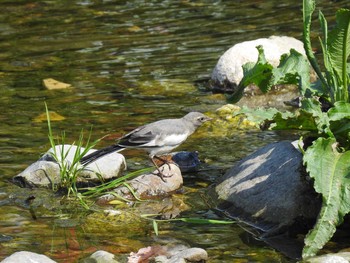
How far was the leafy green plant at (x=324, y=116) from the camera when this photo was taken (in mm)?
6109

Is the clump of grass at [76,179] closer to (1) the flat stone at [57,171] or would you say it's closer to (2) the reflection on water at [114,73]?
(1) the flat stone at [57,171]

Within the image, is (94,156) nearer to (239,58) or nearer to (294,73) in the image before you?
(294,73)

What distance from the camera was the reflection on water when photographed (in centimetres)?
688

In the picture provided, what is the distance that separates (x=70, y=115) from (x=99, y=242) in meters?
3.71

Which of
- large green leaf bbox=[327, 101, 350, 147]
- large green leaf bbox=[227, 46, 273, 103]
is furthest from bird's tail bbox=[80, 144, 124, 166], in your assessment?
large green leaf bbox=[327, 101, 350, 147]

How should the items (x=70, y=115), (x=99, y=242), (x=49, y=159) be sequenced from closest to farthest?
(x=99, y=242), (x=49, y=159), (x=70, y=115)

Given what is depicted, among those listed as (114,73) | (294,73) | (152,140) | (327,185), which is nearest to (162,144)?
(152,140)

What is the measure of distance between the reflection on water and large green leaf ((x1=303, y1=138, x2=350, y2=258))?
1.24 feet

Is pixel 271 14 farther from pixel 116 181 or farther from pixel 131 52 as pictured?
pixel 116 181

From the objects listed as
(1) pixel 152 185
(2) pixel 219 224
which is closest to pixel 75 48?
(1) pixel 152 185

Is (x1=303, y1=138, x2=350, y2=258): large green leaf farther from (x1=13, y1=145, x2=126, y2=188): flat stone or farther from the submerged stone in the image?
(x1=13, y1=145, x2=126, y2=188): flat stone

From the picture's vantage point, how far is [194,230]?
22.4 ft

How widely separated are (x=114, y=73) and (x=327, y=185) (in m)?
6.07

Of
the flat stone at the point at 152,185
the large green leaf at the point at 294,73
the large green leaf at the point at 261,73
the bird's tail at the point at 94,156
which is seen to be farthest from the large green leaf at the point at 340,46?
the bird's tail at the point at 94,156
